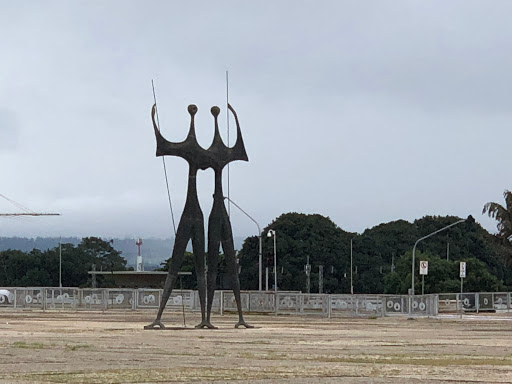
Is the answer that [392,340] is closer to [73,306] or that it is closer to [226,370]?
[226,370]

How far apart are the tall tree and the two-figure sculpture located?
5090 cm

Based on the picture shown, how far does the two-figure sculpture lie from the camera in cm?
3281

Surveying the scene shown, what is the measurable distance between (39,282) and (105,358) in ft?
398

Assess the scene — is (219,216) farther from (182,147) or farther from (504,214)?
(504,214)

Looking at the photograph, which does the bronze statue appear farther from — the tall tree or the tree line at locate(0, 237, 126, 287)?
the tree line at locate(0, 237, 126, 287)

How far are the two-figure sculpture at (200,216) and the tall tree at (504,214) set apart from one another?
5090 cm

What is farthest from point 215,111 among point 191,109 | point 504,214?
point 504,214

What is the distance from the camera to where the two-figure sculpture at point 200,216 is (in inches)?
1292

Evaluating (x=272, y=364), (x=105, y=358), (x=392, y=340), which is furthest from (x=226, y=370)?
(x=392, y=340)

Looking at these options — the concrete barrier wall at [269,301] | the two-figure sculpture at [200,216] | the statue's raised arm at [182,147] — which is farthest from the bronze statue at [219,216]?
the concrete barrier wall at [269,301]

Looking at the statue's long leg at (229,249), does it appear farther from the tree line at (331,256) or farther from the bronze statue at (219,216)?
the tree line at (331,256)

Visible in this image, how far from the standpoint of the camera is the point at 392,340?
2642cm

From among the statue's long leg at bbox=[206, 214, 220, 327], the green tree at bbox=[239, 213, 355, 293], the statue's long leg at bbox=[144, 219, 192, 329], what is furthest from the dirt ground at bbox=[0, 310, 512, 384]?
the green tree at bbox=[239, 213, 355, 293]

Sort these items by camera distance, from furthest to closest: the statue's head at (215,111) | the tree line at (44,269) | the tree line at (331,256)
A: the tree line at (44,269)
the tree line at (331,256)
the statue's head at (215,111)
